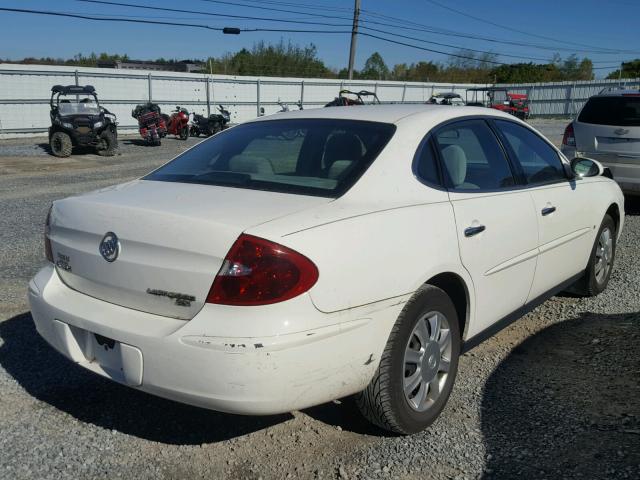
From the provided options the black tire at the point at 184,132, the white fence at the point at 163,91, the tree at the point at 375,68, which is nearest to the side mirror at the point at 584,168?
the black tire at the point at 184,132

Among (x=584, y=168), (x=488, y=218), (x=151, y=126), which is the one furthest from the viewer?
(x=151, y=126)

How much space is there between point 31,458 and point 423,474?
1.75m

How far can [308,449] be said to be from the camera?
9.52ft

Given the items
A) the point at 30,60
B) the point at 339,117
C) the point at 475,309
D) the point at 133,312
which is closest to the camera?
the point at 133,312

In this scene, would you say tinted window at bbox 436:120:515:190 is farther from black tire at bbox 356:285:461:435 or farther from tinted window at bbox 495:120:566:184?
black tire at bbox 356:285:461:435

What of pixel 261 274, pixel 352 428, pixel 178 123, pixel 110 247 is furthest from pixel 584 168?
pixel 178 123

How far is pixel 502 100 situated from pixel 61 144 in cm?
2835

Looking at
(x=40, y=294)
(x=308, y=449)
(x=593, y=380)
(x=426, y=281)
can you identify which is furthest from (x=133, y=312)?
(x=593, y=380)

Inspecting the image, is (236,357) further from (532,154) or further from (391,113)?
(532,154)

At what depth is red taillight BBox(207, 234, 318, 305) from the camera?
2.35 meters

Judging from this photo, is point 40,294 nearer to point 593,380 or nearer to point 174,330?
point 174,330

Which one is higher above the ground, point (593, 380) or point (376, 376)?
point (376, 376)

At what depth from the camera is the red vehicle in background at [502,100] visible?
33469 mm

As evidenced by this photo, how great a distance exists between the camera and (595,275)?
5.02 meters
